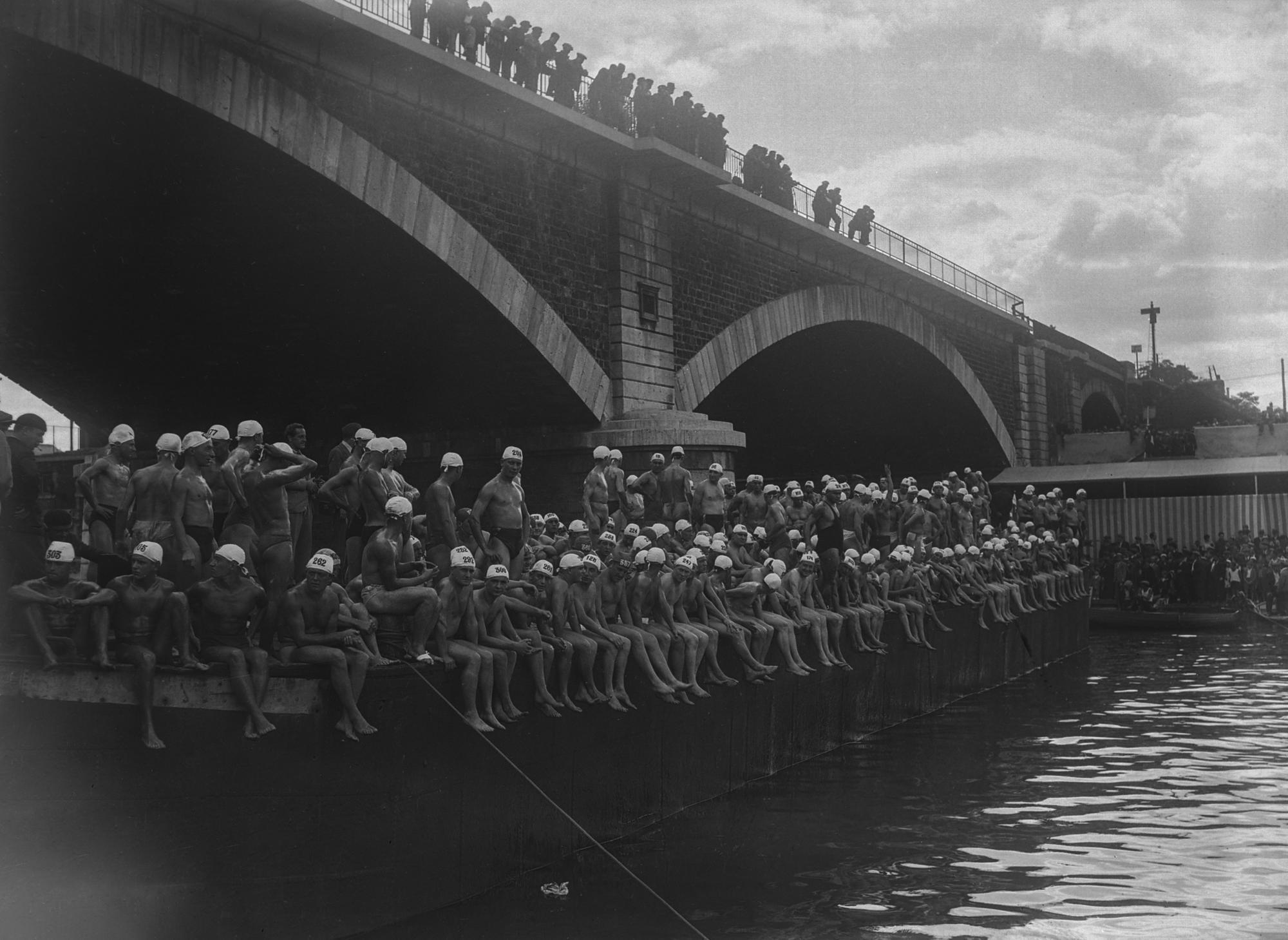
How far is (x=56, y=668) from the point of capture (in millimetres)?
8227

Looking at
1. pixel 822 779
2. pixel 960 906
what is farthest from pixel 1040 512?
pixel 960 906

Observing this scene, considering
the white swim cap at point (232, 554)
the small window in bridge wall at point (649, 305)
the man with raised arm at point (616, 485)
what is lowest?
the white swim cap at point (232, 554)

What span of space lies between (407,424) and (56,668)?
16.2 m

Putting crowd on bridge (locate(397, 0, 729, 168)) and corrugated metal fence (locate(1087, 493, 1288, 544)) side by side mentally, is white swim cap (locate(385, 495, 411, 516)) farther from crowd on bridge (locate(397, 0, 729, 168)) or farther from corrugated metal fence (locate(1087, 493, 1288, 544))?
corrugated metal fence (locate(1087, 493, 1288, 544))

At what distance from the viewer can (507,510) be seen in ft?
45.0

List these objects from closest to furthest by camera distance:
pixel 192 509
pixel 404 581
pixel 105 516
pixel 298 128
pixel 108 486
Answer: pixel 404 581
pixel 192 509
pixel 105 516
pixel 108 486
pixel 298 128

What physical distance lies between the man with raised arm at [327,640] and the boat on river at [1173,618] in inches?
1043

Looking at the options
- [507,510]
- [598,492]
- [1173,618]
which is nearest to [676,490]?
[598,492]

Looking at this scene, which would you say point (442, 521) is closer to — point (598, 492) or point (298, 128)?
point (598, 492)

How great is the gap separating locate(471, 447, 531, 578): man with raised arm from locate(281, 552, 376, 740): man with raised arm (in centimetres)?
409

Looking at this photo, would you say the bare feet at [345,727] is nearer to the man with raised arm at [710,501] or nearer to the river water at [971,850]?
the river water at [971,850]

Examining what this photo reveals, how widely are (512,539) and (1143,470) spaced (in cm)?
3310

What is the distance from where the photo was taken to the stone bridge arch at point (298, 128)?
12.6 m

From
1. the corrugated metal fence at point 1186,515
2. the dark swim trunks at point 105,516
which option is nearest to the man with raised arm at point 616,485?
the dark swim trunks at point 105,516
